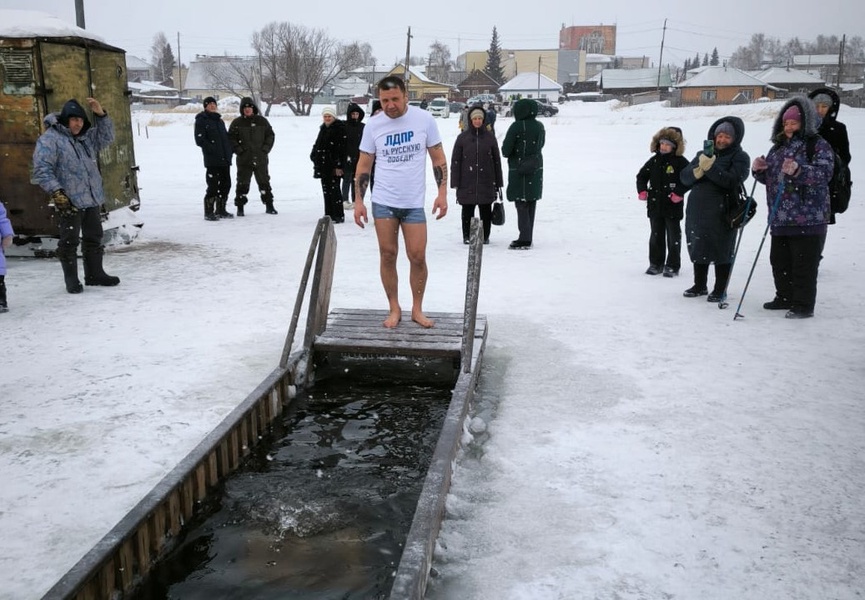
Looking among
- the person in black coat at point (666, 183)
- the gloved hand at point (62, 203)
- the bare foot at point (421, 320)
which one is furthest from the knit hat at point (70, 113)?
the person in black coat at point (666, 183)

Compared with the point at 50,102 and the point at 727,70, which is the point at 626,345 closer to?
the point at 50,102

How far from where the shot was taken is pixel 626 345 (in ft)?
18.7

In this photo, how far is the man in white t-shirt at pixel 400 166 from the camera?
5.13 meters

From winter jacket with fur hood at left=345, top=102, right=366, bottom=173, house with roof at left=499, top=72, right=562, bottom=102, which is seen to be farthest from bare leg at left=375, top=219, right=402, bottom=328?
house with roof at left=499, top=72, right=562, bottom=102

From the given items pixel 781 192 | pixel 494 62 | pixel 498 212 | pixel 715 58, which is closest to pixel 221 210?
pixel 498 212

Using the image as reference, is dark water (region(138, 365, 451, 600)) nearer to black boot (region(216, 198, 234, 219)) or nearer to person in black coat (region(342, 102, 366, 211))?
person in black coat (region(342, 102, 366, 211))

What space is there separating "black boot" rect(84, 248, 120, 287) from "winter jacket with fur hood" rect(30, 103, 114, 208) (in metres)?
0.53

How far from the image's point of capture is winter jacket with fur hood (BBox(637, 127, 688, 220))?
7.53 metres

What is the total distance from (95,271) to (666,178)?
20.4ft

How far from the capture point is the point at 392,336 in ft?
17.0

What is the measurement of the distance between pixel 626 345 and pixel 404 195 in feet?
7.22

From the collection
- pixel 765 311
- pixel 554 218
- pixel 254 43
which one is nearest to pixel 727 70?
pixel 254 43

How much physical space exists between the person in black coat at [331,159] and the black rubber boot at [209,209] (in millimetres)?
1871

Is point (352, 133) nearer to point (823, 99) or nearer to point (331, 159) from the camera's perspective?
point (331, 159)
